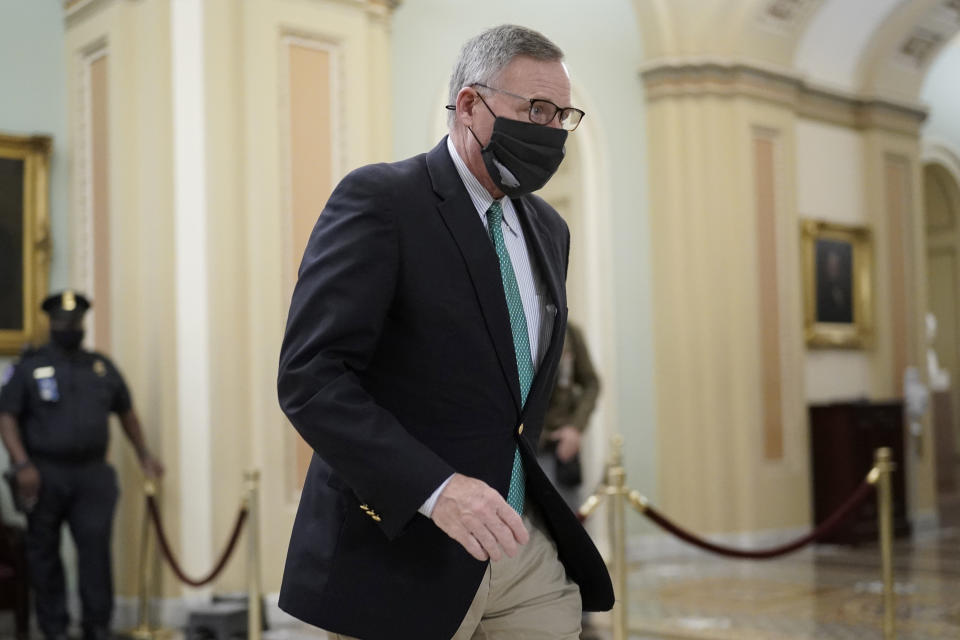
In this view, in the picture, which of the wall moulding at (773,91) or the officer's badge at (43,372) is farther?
the wall moulding at (773,91)

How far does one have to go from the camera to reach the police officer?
659cm

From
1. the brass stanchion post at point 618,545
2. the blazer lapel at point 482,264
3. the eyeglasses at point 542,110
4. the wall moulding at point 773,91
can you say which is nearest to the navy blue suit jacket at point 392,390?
the blazer lapel at point 482,264

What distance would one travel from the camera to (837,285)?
11.3 metres

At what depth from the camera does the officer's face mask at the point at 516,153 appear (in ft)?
7.32

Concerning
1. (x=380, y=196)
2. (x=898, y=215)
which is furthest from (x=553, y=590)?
(x=898, y=215)

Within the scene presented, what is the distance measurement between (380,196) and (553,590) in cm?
77

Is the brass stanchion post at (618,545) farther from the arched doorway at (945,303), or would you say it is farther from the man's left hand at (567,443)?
the arched doorway at (945,303)

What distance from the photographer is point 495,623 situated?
2.24 meters

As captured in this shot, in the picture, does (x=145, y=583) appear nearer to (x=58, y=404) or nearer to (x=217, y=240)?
(x=58, y=404)

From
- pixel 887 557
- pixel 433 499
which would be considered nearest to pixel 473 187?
pixel 433 499

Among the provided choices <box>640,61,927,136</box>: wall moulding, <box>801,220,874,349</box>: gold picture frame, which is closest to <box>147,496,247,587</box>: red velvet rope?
<box>640,61,927,136</box>: wall moulding

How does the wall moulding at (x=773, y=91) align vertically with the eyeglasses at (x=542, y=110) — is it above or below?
above

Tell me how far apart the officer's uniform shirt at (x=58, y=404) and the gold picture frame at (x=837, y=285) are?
21.0 feet

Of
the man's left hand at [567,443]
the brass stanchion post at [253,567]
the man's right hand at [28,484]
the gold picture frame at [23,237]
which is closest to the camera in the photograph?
the brass stanchion post at [253,567]
